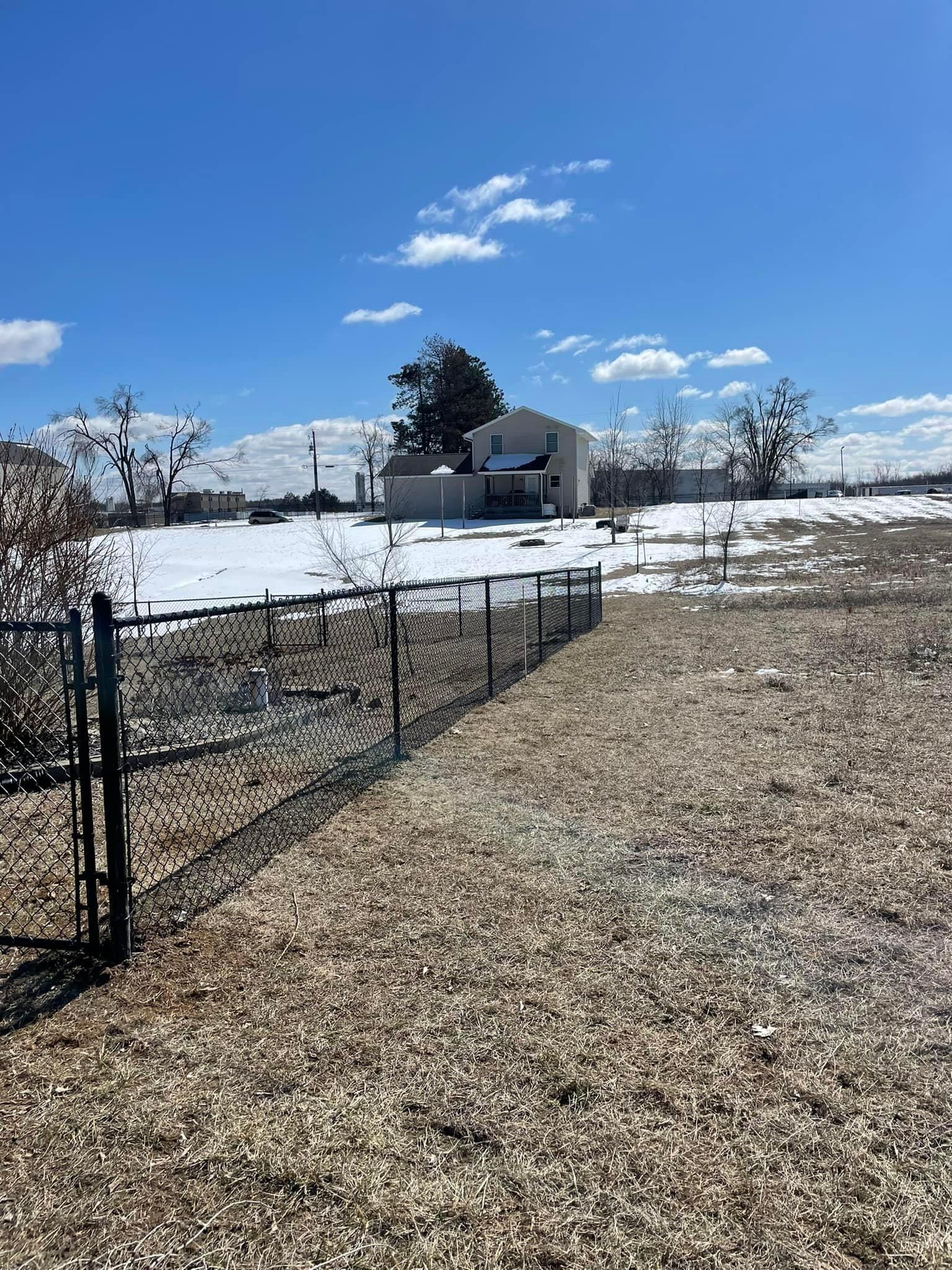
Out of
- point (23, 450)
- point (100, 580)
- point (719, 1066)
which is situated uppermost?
point (23, 450)

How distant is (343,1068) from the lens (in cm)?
257

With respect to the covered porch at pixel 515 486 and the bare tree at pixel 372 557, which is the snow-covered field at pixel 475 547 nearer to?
the bare tree at pixel 372 557

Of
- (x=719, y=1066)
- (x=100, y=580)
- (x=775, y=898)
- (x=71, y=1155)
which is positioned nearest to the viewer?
(x=71, y=1155)

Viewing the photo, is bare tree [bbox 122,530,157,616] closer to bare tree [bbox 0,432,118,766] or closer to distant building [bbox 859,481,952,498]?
bare tree [bbox 0,432,118,766]

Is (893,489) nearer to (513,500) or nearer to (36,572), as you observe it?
(513,500)

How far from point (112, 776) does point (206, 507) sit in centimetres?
9488

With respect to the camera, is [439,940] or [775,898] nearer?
[439,940]

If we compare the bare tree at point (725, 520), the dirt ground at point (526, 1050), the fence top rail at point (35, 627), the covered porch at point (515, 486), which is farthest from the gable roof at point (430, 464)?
the fence top rail at point (35, 627)

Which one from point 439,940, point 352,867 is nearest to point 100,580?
point 352,867

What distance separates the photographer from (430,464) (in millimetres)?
52594

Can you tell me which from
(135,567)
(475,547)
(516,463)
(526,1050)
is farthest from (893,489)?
(526,1050)

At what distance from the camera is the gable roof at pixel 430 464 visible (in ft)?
166

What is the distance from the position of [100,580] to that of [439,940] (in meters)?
5.59

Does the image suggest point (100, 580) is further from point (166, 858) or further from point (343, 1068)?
point (343, 1068)
